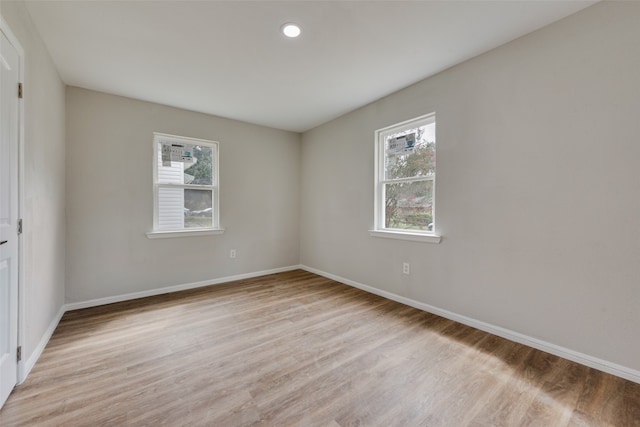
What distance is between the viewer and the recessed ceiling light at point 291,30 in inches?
76.9

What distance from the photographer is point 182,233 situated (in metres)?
3.50

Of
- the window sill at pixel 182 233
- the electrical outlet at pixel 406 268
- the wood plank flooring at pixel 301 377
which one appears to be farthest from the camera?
the window sill at pixel 182 233

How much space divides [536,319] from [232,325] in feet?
8.54

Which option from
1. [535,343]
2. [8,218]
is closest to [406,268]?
[535,343]

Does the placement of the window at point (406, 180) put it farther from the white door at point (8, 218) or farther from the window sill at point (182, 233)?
the white door at point (8, 218)

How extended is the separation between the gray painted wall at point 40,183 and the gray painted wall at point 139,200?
0.73ft

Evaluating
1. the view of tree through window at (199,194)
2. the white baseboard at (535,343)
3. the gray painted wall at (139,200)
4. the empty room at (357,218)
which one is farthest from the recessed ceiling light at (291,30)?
the white baseboard at (535,343)

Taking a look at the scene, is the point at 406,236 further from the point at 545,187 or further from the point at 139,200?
the point at 139,200

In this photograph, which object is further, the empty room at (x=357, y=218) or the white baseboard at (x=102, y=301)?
the white baseboard at (x=102, y=301)

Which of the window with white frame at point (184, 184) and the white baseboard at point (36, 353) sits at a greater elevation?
the window with white frame at point (184, 184)

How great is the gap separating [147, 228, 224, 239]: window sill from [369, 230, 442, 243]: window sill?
2255 mm

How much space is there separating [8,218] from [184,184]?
2088 millimetres

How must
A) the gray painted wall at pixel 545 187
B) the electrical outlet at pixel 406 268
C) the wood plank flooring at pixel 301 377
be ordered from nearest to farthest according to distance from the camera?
1. the wood plank flooring at pixel 301 377
2. the gray painted wall at pixel 545 187
3. the electrical outlet at pixel 406 268

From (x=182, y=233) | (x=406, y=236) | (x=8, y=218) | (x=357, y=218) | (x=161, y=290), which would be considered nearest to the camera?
(x=8, y=218)
